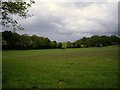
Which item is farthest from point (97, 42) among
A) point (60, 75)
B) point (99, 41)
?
point (60, 75)

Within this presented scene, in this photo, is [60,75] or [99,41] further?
[99,41]

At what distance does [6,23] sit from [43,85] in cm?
813

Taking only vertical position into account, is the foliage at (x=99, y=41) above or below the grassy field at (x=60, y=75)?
above

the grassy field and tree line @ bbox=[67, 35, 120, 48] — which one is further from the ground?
tree line @ bbox=[67, 35, 120, 48]

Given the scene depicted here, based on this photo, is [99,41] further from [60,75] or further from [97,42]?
[60,75]

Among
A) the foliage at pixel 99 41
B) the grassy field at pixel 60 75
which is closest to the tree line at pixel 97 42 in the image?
the foliage at pixel 99 41

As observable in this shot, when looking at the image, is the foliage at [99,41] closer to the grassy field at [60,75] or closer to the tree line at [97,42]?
the tree line at [97,42]

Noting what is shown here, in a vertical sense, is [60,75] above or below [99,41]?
below

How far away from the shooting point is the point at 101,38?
489 feet

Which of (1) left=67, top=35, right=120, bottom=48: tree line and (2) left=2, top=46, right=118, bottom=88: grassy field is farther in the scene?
(1) left=67, top=35, right=120, bottom=48: tree line

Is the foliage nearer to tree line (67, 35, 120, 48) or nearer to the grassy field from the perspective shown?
tree line (67, 35, 120, 48)

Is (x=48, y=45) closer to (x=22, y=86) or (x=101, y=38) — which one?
(x=101, y=38)

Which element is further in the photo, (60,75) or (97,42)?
(97,42)

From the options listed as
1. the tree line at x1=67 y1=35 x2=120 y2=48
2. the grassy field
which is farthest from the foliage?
the grassy field
